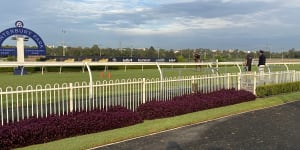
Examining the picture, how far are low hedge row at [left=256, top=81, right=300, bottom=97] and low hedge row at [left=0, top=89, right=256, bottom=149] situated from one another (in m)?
3.57

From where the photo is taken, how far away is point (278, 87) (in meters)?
16.8

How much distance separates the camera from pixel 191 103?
37.9ft

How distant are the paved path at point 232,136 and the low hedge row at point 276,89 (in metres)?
5.24

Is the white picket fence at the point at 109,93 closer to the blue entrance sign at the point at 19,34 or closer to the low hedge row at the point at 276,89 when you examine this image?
the low hedge row at the point at 276,89

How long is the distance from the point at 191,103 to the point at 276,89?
6.80 metres

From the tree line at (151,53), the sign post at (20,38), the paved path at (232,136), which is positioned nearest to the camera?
the paved path at (232,136)

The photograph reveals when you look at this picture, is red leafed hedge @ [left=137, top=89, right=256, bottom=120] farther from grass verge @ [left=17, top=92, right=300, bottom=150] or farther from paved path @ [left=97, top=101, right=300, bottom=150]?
paved path @ [left=97, top=101, right=300, bottom=150]

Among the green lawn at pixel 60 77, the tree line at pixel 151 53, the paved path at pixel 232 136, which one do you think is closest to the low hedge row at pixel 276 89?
the paved path at pixel 232 136

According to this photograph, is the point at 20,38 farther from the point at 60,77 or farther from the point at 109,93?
the point at 109,93

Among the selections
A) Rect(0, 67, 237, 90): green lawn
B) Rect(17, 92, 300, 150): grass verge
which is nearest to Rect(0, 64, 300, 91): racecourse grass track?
Rect(0, 67, 237, 90): green lawn

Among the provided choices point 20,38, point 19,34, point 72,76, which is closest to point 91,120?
point 20,38

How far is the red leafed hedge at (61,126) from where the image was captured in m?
7.04

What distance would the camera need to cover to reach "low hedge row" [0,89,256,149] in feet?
23.4

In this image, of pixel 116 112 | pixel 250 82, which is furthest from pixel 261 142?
pixel 250 82
